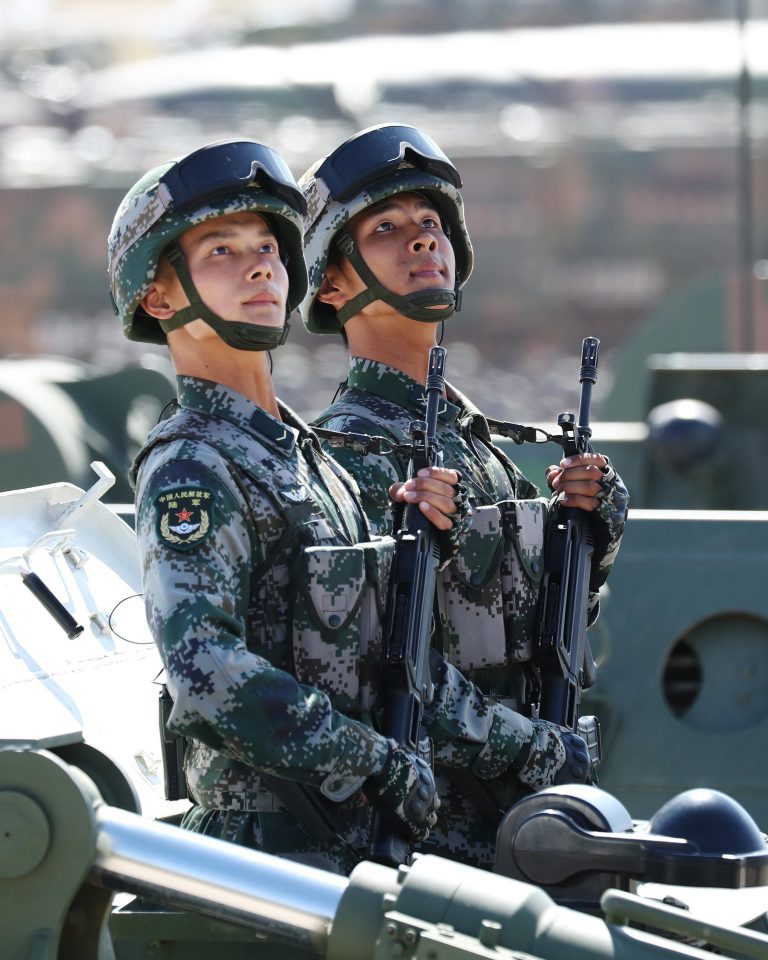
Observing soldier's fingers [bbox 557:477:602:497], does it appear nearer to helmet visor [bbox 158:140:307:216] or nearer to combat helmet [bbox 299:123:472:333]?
combat helmet [bbox 299:123:472:333]

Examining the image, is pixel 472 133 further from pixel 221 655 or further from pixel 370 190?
pixel 221 655

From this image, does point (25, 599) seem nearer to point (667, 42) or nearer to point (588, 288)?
point (588, 288)

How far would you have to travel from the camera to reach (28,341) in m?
37.3

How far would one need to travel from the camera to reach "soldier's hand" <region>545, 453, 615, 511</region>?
4.03m

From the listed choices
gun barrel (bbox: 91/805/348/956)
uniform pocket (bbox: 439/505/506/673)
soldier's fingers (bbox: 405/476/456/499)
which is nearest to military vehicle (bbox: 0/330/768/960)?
gun barrel (bbox: 91/805/348/956)

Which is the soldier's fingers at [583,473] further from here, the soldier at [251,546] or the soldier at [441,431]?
the soldier at [251,546]

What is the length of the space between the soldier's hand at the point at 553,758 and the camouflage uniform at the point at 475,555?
0.05 meters

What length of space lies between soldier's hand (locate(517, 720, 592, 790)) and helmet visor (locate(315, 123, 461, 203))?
1139 mm

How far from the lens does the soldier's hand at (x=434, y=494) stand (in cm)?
349

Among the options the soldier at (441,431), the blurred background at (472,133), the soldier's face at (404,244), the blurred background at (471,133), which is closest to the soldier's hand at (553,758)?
the soldier at (441,431)

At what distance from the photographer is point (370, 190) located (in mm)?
4027

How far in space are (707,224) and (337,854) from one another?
38.1 metres

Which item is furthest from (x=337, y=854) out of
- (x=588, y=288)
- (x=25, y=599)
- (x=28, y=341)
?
(x=588, y=288)

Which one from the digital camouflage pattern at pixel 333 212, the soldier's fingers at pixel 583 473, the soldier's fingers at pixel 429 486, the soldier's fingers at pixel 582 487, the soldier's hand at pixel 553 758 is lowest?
the soldier's hand at pixel 553 758
